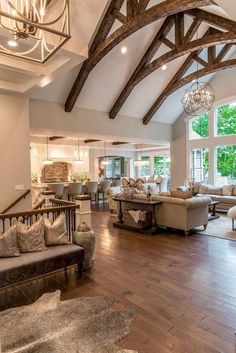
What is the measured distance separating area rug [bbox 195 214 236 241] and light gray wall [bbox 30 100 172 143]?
433cm

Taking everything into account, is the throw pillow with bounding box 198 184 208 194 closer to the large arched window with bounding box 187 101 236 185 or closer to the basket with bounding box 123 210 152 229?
the large arched window with bounding box 187 101 236 185

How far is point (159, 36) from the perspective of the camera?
6480 millimetres

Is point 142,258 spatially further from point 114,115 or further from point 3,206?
point 114,115

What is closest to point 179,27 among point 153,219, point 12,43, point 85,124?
point 85,124

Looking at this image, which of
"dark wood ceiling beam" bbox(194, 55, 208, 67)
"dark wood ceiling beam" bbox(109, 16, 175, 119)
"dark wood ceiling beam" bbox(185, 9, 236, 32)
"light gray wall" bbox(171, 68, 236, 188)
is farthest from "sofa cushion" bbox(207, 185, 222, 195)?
"dark wood ceiling beam" bbox(185, 9, 236, 32)

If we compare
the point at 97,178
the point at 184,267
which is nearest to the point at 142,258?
the point at 184,267

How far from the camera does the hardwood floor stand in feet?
7.64

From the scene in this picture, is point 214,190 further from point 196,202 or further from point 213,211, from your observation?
point 196,202

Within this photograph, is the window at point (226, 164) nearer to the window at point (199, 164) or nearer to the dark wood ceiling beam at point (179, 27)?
the window at point (199, 164)

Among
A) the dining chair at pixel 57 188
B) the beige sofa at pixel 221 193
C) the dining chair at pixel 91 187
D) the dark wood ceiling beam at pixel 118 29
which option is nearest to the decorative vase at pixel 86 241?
the dark wood ceiling beam at pixel 118 29

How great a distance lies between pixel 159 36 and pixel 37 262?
6.14 metres

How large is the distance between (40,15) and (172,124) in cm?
956

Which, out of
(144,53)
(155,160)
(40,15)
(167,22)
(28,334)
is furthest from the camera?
(155,160)

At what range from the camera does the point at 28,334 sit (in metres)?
2.32
